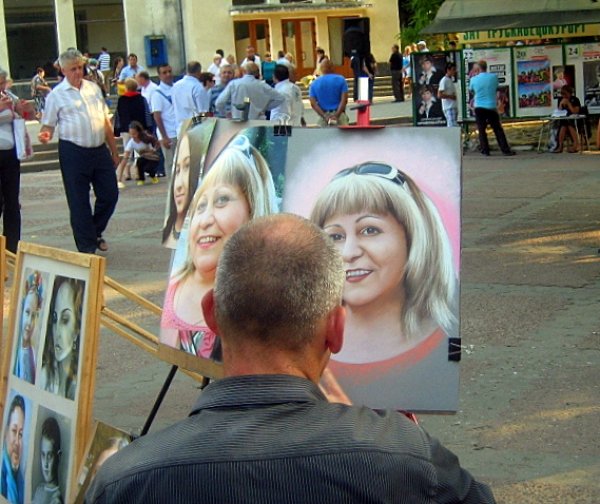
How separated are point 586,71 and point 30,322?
1767 centimetres

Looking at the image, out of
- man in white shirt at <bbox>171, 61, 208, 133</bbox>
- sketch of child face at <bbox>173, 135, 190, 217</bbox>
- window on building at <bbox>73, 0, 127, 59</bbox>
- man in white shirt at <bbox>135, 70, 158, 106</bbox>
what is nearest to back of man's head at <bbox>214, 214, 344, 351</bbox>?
sketch of child face at <bbox>173, 135, 190, 217</bbox>

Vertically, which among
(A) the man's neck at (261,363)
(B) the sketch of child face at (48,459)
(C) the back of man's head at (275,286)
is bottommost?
(B) the sketch of child face at (48,459)

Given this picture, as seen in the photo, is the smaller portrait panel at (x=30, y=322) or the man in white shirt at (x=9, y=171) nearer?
the smaller portrait panel at (x=30, y=322)

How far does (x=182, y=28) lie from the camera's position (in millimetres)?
39938

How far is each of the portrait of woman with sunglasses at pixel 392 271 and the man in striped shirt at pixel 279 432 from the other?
1.87 metres

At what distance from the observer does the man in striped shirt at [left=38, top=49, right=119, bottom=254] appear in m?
9.94

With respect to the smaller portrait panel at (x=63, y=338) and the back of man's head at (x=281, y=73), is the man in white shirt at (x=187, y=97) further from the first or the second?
the smaller portrait panel at (x=63, y=338)

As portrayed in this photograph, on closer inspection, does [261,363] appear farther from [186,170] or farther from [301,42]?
[301,42]

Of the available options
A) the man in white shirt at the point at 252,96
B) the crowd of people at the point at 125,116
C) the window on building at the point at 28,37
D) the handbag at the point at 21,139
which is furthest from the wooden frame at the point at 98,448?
the window on building at the point at 28,37

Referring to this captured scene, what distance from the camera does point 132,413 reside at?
6.30m

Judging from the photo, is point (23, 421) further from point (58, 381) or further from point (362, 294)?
point (362, 294)

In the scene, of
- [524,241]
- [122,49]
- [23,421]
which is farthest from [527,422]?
[122,49]

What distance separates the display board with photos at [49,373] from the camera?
13.1 feet

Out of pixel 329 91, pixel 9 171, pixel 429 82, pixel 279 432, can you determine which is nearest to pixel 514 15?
pixel 429 82
